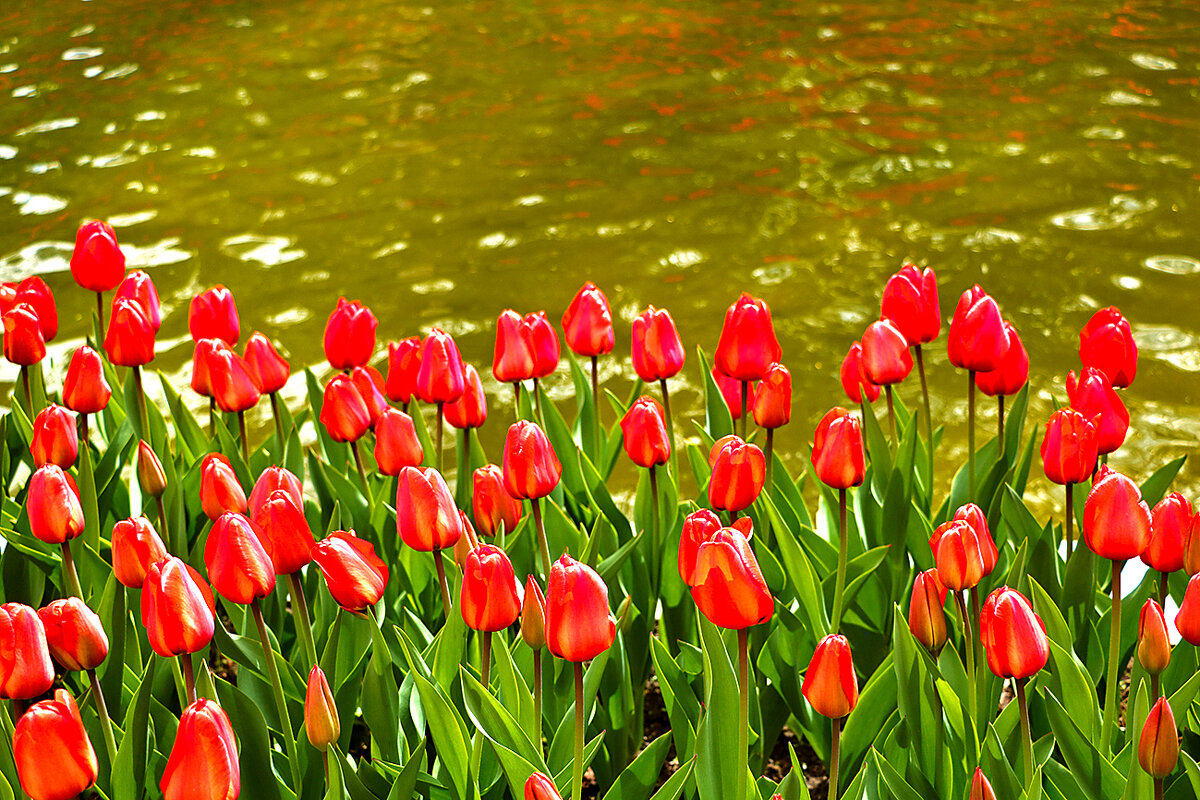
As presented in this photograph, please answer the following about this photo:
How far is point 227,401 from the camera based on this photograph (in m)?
2.26

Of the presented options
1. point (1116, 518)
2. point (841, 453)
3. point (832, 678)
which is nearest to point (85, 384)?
point (841, 453)

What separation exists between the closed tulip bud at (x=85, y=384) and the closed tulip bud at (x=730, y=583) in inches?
48.6

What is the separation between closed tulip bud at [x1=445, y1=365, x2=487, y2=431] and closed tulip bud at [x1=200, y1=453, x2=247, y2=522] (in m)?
0.46

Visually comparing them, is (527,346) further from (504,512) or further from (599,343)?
(504,512)

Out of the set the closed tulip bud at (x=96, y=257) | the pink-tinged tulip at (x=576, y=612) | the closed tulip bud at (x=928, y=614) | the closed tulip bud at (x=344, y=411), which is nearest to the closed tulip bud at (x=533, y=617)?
the pink-tinged tulip at (x=576, y=612)

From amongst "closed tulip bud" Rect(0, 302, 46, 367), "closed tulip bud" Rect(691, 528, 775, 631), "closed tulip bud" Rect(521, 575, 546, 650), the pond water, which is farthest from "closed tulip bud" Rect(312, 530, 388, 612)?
the pond water

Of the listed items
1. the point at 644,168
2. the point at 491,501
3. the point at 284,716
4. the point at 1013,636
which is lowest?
the point at 644,168

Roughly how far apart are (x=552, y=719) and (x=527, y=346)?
0.67 m

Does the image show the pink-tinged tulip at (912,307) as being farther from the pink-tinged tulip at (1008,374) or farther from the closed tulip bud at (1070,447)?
the closed tulip bud at (1070,447)

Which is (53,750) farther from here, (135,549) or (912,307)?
(912,307)

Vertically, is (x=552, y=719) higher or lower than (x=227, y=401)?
lower

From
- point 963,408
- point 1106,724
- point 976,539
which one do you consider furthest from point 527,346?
point 963,408

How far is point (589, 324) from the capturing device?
93.6 inches

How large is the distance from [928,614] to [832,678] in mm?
230
